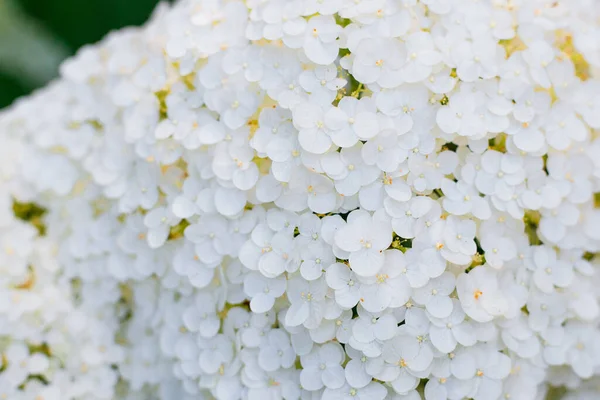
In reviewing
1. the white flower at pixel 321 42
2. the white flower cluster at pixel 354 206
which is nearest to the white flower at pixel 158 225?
the white flower cluster at pixel 354 206

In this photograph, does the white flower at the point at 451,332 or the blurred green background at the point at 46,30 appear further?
the blurred green background at the point at 46,30

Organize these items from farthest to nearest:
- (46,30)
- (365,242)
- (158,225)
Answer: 1. (46,30)
2. (158,225)
3. (365,242)

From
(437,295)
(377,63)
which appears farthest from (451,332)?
(377,63)

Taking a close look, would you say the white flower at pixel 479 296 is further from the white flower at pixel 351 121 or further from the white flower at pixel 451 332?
the white flower at pixel 351 121

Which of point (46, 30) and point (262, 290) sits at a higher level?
point (262, 290)

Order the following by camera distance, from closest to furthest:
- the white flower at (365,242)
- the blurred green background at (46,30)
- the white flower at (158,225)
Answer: the white flower at (365,242), the white flower at (158,225), the blurred green background at (46,30)

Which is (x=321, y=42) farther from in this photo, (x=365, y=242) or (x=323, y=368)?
(x=323, y=368)

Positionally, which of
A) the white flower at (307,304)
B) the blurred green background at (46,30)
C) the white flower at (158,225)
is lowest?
the blurred green background at (46,30)

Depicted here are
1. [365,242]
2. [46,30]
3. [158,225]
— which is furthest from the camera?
[46,30]
